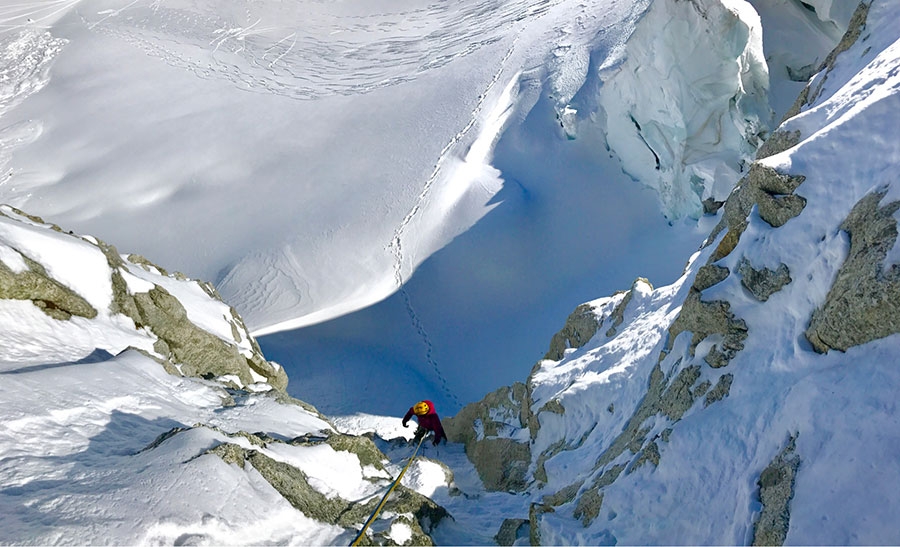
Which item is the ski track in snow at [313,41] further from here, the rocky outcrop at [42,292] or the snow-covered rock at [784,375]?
the snow-covered rock at [784,375]

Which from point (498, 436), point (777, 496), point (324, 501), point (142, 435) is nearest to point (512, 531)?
point (324, 501)

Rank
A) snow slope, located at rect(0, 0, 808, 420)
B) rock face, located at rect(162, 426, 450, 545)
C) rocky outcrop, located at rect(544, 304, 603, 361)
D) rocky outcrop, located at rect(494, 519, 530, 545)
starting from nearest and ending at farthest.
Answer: rock face, located at rect(162, 426, 450, 545) → rocky outcrop, located at rect(494, 519, 530, 545) → rocky outcrop, located at rect(544, 304, 603, 361) → snow slope, located at rect(0, 0, 808, 420)

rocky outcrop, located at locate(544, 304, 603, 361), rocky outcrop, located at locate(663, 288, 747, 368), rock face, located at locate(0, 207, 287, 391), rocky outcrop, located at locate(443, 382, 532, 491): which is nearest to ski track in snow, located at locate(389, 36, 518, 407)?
rocky outcrop, located at locate(443, 382, 532, 491)

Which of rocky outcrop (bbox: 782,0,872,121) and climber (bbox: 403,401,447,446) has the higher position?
rocky outcrop (bbox: 782,0,872,121)

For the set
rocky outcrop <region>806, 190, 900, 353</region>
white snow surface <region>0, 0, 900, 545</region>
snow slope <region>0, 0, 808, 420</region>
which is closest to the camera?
rocky outcrop <region>806, 190, 900, 353</region>

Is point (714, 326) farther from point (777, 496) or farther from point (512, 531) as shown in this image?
point (512, 531)

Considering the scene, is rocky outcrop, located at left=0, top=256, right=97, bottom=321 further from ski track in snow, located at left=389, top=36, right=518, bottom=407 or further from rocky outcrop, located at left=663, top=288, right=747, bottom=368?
ski track in snow, located at left=389, top=36, right=518, bottom=407
